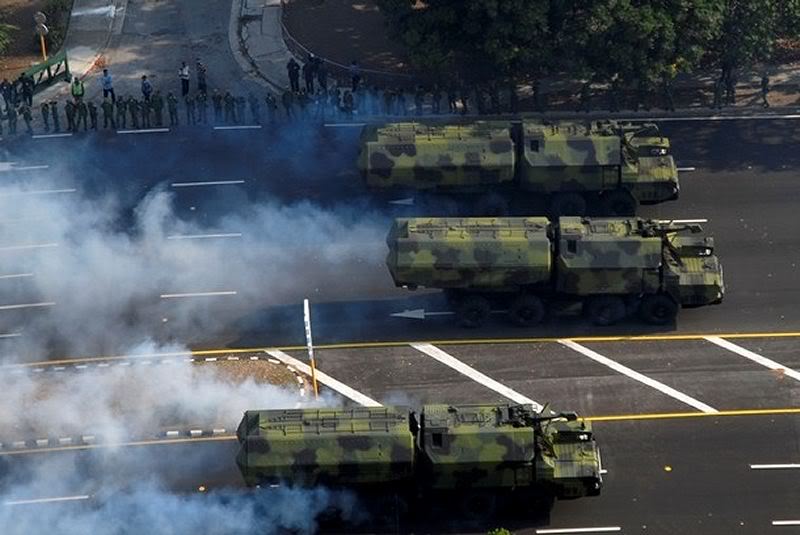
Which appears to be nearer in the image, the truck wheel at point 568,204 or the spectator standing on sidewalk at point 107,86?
the truck wheel at point 568,204

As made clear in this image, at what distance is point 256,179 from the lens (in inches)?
1858

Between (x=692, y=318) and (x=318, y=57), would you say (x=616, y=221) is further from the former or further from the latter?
(x=318, y=57)

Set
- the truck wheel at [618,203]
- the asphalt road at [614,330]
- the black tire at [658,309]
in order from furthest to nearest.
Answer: the truck wheel at [618,203], the black tire at [658,309], the asphalt road at [614,330]

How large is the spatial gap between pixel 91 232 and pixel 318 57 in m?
14.1

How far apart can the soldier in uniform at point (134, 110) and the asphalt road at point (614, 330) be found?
0.67 m

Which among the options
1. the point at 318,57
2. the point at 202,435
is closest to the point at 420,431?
the point at 202,435

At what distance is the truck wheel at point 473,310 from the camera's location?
39.8m

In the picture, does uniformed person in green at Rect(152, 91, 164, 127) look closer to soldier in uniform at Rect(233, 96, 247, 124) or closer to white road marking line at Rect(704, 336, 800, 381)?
soldier in uniform at Rect(233, 96, 247, 124)

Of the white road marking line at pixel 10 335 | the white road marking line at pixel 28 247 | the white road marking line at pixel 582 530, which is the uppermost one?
the white road marking line at pixel 28 247

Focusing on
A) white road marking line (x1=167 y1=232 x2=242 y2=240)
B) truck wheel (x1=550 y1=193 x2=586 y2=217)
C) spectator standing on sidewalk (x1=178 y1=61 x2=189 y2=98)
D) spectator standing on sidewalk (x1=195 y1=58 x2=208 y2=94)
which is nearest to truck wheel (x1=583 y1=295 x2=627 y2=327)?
truck wheel (x1=550 y1=193 x2=586 y2=217)

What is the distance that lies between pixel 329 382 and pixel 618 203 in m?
12.4

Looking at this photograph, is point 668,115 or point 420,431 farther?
point 668,115

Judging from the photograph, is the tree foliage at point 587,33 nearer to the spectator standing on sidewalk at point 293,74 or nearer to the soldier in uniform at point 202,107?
the spectator standing on sidewalk at point 293,74

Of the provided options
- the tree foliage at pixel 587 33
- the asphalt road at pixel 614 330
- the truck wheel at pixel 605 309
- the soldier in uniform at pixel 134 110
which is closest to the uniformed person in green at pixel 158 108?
the soldier in uniform at pixel 134 110
